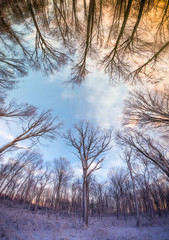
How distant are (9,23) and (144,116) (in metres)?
7.86

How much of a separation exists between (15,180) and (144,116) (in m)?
36.4

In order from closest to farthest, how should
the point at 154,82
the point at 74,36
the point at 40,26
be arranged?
the point at 40,26, the point at 74,36, the point at 154,82

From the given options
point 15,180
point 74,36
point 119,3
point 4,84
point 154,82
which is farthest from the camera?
point 15,180

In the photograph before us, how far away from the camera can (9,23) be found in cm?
353

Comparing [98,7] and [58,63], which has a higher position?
[98,7]

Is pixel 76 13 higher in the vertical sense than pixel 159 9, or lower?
higher

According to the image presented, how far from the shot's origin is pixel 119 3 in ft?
10.3

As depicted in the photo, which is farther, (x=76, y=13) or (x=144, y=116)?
(x=144, y=116)

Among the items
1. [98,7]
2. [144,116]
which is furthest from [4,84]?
[144,116]

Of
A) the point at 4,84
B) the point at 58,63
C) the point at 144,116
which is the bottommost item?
the point at 144,116

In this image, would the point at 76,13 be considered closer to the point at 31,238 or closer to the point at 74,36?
the point at 74,36

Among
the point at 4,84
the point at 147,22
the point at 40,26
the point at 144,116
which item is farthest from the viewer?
the point at 144,116

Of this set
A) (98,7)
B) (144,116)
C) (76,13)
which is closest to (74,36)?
(76,13)

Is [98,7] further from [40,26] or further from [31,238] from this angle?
[31,238]
